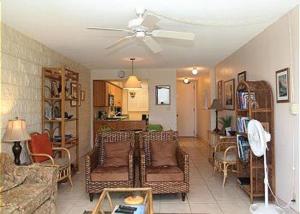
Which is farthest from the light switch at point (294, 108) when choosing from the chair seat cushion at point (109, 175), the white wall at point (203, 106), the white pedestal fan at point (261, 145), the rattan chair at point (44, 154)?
the white wall at point (203, 106)

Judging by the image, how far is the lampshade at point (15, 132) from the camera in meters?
3.57

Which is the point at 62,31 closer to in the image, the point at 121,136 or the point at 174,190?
the point at 121,136

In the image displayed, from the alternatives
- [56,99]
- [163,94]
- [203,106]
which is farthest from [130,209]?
[203,106]

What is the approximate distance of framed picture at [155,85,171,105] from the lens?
27.4 ft

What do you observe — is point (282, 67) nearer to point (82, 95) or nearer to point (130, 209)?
point (130, 209)

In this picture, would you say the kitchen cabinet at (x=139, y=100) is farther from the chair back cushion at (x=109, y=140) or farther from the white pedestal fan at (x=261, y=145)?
the white pedestal fan at (x=261, y=145)

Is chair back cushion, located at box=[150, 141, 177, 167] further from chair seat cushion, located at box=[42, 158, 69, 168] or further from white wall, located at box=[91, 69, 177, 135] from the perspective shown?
white wall, located at box=[91, 69, 177, 135]

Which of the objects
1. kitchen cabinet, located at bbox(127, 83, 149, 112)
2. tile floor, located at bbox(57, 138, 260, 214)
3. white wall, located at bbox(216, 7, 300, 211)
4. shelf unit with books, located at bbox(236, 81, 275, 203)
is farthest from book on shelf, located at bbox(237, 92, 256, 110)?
kitchen cabinet, located at bbox(127, 83, 149, 112)

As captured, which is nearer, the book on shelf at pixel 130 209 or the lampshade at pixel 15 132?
the book on shelf at pixel 130 209

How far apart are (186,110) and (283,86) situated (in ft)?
26.7

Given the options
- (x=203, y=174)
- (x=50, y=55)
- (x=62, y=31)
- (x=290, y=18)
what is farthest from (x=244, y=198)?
(x=50, y=55)

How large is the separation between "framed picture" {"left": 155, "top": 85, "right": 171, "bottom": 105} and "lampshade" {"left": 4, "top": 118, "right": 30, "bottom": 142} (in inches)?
201

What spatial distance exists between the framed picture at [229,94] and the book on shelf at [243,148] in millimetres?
2082

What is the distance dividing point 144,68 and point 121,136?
4.02 meters
